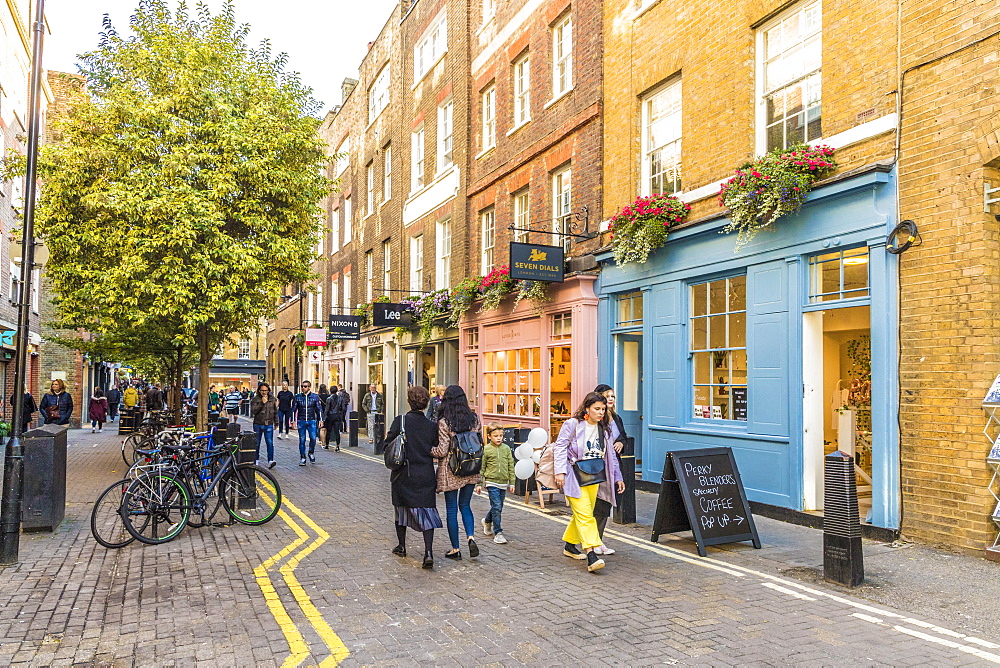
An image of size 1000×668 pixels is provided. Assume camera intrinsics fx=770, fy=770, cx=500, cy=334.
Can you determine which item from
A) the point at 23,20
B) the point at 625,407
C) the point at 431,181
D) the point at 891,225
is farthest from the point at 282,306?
the point at 891,225

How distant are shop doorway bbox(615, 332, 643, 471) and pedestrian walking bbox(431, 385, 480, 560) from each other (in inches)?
246

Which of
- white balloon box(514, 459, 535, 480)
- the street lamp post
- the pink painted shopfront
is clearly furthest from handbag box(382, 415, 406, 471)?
the pink painted shopfront

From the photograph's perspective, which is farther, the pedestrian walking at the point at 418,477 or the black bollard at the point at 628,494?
the black bollard at the point at 628,494

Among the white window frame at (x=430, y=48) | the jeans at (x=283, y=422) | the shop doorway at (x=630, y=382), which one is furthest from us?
the jeans at (x=283, y=422)

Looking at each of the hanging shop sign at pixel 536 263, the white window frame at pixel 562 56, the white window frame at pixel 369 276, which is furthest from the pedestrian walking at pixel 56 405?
the white window frame at pixel 562 56

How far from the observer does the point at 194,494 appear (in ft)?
29.5

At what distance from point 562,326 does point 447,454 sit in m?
7.61

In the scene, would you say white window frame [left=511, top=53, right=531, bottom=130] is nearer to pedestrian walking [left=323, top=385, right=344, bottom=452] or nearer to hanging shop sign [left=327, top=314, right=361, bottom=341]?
pedestrian walking [left=323, top=385, right=344, bottom=452]

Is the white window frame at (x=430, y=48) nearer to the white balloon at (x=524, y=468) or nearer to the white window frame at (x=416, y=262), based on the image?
the white window frame at (x=416, y=262)

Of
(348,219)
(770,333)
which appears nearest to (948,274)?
(770,333)

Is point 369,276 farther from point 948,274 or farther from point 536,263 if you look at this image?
point 948,274

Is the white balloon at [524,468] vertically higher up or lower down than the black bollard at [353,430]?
higher up

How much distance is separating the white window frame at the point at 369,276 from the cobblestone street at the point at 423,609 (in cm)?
1914

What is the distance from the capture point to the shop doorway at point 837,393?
9477mm
